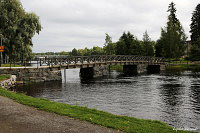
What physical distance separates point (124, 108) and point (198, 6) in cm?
8107

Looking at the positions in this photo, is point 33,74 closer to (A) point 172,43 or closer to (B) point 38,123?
(B) point 38,123

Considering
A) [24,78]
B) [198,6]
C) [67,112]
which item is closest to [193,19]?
[198,6]

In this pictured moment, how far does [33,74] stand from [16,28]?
10.8 meters

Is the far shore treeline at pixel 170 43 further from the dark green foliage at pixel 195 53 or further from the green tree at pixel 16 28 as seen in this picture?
the green tree at pixel 16 28

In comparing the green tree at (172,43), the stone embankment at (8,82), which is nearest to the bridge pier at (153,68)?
the green tree at (172,43)

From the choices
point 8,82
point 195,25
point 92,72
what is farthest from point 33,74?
point 195,25

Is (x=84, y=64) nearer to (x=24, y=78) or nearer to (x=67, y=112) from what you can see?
(x=24, y=78)

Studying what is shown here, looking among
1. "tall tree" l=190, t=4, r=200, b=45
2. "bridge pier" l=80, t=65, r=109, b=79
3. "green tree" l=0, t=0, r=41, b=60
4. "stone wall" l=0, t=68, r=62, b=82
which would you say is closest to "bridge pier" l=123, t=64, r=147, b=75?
"bridge pier" l=80, t=65, r=109, b=79

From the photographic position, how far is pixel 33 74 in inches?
1277

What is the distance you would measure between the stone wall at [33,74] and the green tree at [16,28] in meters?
8.20

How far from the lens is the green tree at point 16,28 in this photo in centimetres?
3766

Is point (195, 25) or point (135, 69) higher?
point (195, 25)

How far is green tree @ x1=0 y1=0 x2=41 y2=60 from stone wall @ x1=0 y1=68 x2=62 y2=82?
8201mm

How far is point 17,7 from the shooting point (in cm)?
4019
